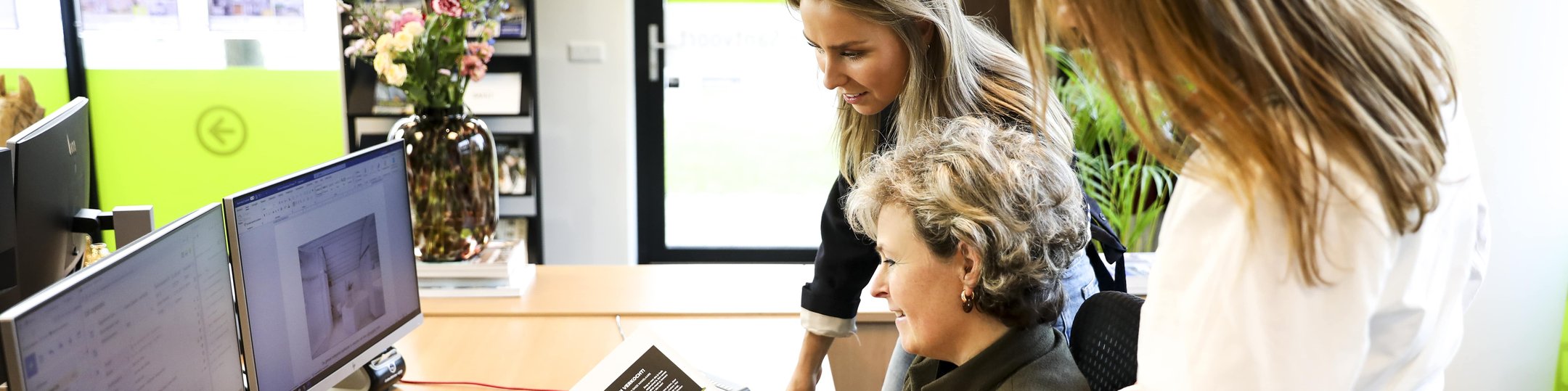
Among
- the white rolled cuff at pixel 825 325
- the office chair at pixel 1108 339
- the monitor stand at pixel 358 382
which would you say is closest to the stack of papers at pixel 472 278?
the monitor stand at pixel 358 382

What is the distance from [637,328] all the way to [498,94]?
8.01 ft

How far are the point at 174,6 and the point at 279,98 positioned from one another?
0.54 metres

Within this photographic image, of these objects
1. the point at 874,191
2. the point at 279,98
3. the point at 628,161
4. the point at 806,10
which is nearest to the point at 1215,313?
the point at 874,191

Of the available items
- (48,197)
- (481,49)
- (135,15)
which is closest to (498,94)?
(135,15)

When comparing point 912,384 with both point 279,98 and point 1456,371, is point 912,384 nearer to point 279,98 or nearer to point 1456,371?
point 1456,371

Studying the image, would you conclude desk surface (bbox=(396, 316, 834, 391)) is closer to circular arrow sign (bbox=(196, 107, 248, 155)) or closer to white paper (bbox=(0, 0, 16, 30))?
circular arrow sign (bbox=(196, 107, 248, 155))

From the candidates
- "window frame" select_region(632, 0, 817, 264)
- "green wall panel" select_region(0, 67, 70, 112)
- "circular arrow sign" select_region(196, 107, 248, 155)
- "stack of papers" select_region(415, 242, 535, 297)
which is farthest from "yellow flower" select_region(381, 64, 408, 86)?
"green wall panel" select_region(0, 67, 70, 112)

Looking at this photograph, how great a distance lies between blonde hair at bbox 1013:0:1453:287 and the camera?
0.66 metres

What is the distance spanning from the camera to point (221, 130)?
4.46 meters

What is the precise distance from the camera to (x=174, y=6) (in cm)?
430

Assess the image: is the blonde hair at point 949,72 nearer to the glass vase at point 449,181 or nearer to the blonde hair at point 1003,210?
the blonde hair at point 1003,210

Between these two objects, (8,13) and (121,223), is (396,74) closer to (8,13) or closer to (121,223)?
(121,223)

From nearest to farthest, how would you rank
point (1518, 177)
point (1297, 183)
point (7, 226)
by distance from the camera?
point (1297, 183)
point (7, 226)
point (1518, 177)

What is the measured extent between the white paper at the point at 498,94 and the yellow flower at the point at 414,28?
1805 millimetres
